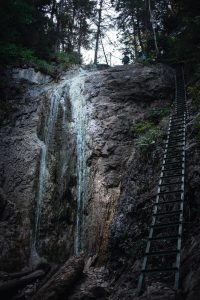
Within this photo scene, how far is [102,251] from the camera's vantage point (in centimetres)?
1009

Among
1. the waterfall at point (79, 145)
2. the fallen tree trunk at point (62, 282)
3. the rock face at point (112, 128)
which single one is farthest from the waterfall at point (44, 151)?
the fallen tree trunk at point (62, 282)

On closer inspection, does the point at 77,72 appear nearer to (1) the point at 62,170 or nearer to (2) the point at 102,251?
(1) the point at 62,170

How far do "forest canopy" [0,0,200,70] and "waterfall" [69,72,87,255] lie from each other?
4.56 metres

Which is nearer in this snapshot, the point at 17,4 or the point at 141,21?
the point at 17,4

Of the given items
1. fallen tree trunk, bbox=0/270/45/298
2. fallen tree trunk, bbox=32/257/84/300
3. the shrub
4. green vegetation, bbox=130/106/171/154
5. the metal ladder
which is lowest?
fallen tree trunk, bbox=0/270/45/298

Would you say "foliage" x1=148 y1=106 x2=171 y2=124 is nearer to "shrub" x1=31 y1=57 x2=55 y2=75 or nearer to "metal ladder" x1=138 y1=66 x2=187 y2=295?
"metal ladder" x1=138 y1=66 x2=187 y2=295

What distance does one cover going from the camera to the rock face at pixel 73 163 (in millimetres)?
11047

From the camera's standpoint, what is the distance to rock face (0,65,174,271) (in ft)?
36.2

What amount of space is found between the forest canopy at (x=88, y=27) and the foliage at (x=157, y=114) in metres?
3.72

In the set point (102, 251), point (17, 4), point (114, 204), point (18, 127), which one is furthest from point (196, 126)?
point (17, 4)

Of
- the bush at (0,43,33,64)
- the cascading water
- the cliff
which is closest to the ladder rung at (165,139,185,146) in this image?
the cliff

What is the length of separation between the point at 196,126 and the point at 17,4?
506 inches

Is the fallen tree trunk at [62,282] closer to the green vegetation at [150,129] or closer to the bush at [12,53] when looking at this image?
the green vegetation at [150,129]

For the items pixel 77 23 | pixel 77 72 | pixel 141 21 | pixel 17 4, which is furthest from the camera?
pixel 77 23
